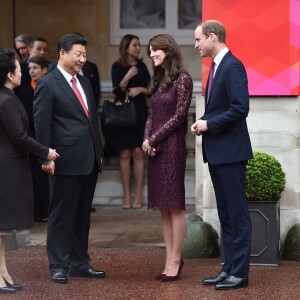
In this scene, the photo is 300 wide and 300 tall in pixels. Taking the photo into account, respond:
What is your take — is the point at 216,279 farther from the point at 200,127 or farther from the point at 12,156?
the point at 12,156

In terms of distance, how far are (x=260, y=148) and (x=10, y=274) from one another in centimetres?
246

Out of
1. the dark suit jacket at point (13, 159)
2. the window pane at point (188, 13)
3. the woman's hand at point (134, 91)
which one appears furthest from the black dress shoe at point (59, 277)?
the window pane at point (188, 13)

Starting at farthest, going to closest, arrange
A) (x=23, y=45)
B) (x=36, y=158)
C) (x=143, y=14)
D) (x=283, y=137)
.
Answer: (x=143, y=14), (x=23, y=45), (x=36, y=158), (x=283, y=137)

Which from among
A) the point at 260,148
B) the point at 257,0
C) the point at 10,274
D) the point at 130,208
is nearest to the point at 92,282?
the point at 10,274

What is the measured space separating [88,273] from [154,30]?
5.76m

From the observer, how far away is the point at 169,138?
8.60m

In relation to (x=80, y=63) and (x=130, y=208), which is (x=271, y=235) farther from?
(x=130, y=208)

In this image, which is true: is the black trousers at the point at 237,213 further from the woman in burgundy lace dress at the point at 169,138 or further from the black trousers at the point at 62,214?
the black trousers at the point at 62,214

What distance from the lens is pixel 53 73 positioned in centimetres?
873

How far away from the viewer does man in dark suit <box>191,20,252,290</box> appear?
8258mm

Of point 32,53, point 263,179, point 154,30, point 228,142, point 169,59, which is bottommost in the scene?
point 263,179

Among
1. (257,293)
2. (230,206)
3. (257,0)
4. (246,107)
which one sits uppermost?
(257,0)

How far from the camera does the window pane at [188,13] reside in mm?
13939

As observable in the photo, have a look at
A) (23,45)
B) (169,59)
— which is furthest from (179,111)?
(23,45)
